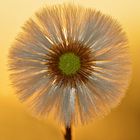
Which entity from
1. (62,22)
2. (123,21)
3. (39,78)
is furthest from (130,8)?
(39,78)

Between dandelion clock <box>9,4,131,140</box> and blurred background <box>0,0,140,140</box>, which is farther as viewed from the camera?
blurred background <box>0,0,140,140</box>

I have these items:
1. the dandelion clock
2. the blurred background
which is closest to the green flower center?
the dandelion clock

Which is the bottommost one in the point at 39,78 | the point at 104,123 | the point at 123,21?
the point at 104,123

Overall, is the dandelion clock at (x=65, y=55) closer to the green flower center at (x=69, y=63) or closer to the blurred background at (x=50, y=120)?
the green flower center at (x=69, y=63)

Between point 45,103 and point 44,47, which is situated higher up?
point 44,47

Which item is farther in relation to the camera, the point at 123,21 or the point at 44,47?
the point at 123,21

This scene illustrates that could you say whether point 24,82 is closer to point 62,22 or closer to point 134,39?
point 62,22

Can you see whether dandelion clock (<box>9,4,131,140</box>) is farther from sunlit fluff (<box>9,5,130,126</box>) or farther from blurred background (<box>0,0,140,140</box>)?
blurred background (<box>0,0,140,140</box>)

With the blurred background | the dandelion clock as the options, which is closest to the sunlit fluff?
the dandelion clock
